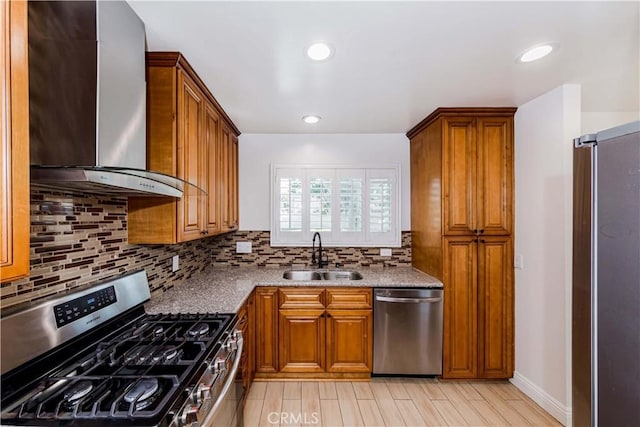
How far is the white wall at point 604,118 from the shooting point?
8.10 ft

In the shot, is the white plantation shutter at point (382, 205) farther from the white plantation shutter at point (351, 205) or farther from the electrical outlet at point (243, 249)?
the electrical outlet at point (243, 249)

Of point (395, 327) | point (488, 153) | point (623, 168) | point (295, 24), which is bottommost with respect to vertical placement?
point (395, 327)

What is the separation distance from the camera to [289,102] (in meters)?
2.34

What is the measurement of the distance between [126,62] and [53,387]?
1297 millimetres

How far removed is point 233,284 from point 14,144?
1.89m

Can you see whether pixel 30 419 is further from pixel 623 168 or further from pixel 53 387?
pixel 623 168

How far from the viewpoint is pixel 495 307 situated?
253cm

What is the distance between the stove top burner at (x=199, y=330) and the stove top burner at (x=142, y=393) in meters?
0.39

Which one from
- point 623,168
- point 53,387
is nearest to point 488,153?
point 623,168

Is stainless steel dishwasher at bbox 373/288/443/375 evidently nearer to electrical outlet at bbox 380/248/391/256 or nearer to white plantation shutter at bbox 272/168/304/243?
electrical outlet at bbox 380/248/391/256

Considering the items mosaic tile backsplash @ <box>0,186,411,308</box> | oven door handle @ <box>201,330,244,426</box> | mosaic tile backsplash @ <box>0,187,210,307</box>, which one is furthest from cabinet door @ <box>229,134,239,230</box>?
oven door handle @ <box>201,330,244,426</box>

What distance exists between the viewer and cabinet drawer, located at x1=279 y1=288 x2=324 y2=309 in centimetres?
257

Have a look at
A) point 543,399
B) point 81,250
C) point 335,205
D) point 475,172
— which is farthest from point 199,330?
point 543,399

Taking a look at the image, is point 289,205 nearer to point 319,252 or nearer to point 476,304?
point 319,252
